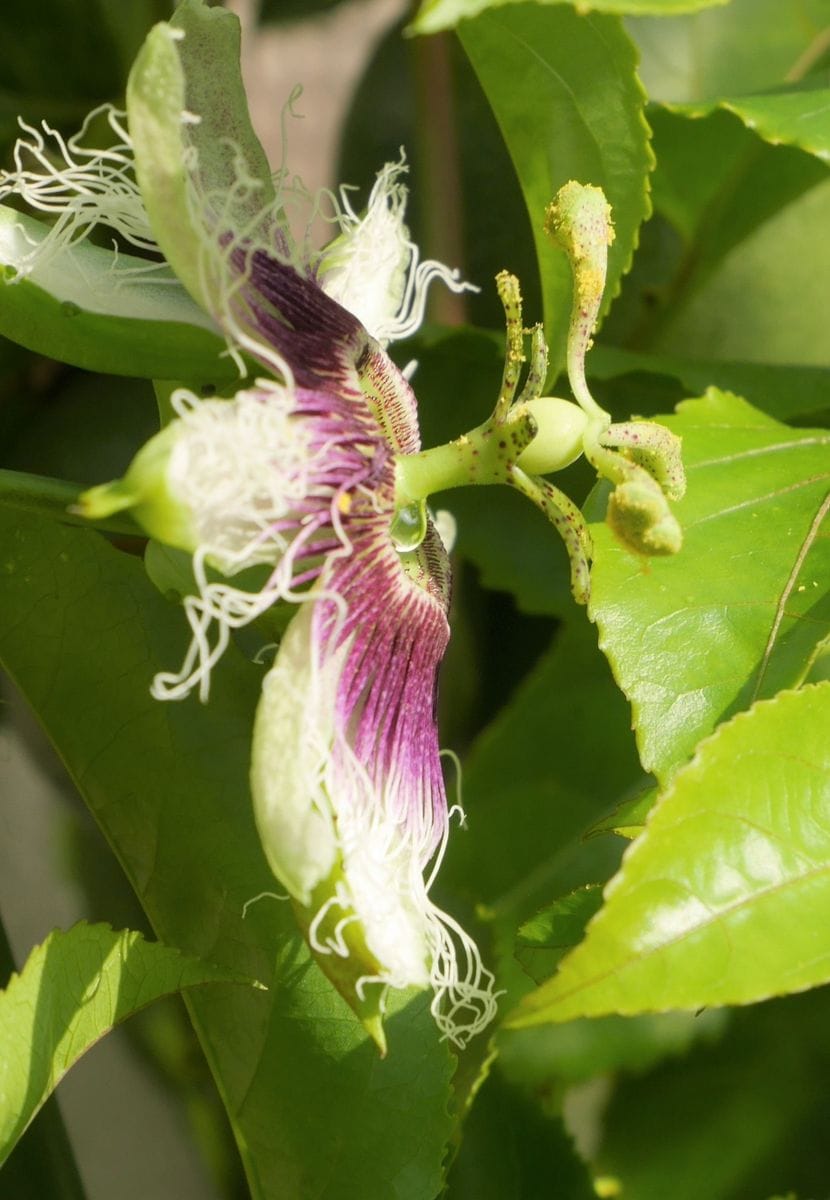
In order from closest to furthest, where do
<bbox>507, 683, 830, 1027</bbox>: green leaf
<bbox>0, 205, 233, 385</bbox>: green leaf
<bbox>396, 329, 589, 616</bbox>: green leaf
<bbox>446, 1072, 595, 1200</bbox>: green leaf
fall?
<bbox>507, 683, 830, 1027</bbox>: green leaf
<bbox>0, 205, 233, 385</bbox>: green leaf
<bbox>446, 1072, 595, 1200</bbox>: green leaf
<bbox>396, 329, 589, 616</bbox>: green leaf

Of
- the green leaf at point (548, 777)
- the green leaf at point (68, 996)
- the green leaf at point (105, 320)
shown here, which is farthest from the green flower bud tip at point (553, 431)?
the green leaf at point (548, 777)

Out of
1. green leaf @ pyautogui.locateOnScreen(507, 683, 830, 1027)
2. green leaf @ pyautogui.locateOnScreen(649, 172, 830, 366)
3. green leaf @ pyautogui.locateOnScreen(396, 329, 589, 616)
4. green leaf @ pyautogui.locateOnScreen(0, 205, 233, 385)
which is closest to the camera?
green leaf @ pyautogui.locateOnScreen(507, 683, 830, 1027)

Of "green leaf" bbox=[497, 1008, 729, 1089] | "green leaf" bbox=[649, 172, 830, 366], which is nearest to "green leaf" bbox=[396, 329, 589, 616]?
"green leaf" bbox=[649, 172, 830, 366]

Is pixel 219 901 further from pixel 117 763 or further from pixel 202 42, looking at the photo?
pixel 202 42

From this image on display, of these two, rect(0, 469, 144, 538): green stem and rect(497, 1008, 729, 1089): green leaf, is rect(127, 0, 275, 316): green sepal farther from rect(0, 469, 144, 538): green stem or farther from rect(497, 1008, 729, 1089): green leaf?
rect(497, 1008, 729, 1089): green leaf

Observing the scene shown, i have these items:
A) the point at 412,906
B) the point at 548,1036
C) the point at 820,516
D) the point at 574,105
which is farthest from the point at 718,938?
the point at 548,1036

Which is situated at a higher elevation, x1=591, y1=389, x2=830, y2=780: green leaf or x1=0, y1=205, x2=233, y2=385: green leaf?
x1=0, y1=205, x2=233, y2=385: green leaf

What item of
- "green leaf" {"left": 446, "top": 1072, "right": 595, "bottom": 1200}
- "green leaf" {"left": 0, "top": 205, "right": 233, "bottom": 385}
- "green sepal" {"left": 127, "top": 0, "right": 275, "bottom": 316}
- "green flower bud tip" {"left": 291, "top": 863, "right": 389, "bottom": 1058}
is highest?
"green sepal" {"left": 127, "top": 0, "right": 275, "bottom": 316}
